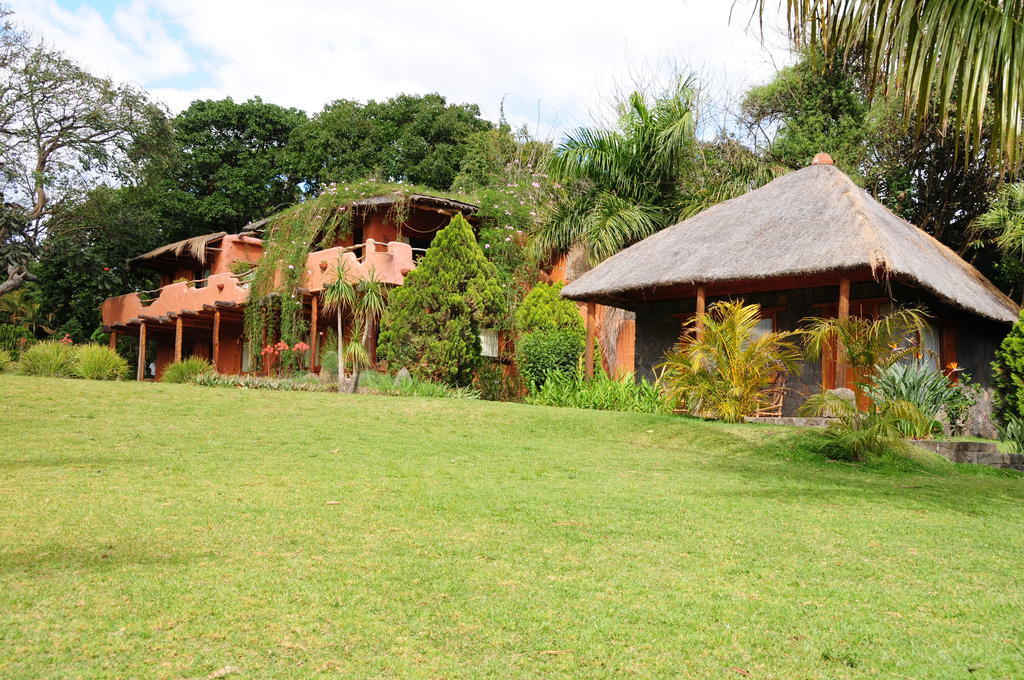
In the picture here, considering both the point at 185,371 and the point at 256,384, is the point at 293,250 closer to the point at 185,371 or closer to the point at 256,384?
the point at 185,371

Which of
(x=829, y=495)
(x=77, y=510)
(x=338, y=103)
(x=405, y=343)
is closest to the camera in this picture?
(x=77, y=510)

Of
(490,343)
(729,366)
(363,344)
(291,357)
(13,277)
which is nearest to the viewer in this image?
(729,366)

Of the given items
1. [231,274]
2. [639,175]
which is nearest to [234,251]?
[231,274]

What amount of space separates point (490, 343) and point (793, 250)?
833cm

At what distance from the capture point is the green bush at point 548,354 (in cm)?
1722

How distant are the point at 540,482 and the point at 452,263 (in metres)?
9.87

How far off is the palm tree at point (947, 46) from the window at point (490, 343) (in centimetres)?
1478

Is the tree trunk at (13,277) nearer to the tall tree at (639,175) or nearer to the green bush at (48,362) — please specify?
the green bush at (48,362)

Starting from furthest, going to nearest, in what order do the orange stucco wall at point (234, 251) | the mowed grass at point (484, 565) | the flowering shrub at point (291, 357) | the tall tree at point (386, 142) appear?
the tall tree at point (386, 142) < the orange stucco wall at point (234, 251) < the flowering shrub at point (291, 357) < the mowed grass at point (484, 565)

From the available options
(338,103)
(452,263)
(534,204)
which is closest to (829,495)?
(452,263)

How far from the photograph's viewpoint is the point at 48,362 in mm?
17938

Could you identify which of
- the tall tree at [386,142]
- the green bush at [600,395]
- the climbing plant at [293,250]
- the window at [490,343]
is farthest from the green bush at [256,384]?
the tall tree at [386,142]

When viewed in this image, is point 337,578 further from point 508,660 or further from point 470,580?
point 508,660

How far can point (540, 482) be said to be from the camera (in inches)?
290
